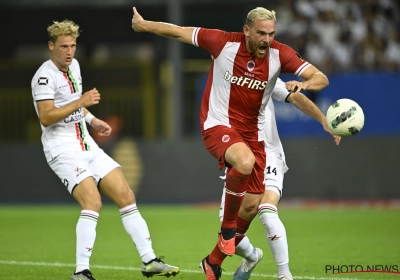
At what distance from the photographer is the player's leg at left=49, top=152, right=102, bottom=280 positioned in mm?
7551

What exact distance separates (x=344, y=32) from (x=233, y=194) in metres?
11.8

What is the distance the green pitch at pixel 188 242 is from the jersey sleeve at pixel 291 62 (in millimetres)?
2081

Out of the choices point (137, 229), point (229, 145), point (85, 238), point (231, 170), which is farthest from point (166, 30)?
point (85, 238)

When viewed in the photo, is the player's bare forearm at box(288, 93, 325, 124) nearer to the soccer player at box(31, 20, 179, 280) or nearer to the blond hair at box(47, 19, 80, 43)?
the soccer player at box(31, 20, 179, 280)

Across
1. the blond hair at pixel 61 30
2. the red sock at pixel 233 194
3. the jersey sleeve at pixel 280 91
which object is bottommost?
the red sock at pixel 233 194

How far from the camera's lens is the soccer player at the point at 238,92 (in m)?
7.15

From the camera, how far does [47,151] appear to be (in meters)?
7.91

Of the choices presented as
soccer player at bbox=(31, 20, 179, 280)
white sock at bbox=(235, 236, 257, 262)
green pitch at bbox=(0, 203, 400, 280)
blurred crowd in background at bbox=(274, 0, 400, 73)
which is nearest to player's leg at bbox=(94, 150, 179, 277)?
soccer player at bbox=(31, 20, 179, 280)

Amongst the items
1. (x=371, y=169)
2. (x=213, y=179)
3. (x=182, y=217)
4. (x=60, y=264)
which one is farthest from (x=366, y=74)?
(x=60, y=264)

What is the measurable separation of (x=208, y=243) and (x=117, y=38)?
14.2 metres

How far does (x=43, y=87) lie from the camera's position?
7.64 m

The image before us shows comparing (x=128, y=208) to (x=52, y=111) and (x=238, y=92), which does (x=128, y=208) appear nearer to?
(x=52, y=111)

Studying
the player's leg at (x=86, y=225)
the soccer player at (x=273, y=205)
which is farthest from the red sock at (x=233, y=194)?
the player's leg at (x=86, y=225)

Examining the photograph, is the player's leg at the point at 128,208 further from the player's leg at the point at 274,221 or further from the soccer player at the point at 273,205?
the player's leg at the point at 274,221
